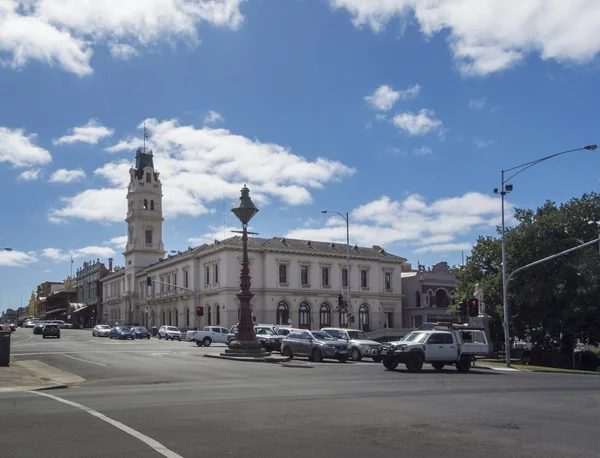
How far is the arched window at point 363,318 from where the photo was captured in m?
85.0

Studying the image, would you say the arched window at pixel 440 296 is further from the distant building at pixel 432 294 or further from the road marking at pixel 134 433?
the road marking at pixel 134 433

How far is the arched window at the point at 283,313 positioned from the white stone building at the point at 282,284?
0.12 metres

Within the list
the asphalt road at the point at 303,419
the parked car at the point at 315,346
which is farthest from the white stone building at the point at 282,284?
the asphalt road at the point at 303,419

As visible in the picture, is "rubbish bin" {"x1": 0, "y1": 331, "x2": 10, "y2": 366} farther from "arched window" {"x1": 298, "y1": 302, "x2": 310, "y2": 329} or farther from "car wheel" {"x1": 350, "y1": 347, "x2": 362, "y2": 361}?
"arched window" {"x1": 298, "y1": 302, "x2": 310, "y2": 329}

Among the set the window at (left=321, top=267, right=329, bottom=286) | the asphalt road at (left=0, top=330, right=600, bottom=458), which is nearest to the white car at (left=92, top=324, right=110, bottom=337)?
the window at (left=321, top=267, right=329, bottom=286)

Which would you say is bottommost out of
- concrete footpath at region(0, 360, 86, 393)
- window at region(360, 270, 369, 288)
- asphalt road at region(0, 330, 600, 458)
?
concrete footpath at region(0, 360, 86, 393)

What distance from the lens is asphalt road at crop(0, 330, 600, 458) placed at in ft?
28.7

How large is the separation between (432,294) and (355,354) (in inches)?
2268

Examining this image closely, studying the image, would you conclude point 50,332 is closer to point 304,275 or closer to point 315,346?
point 304,275

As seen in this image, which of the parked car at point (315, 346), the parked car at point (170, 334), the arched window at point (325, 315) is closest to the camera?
the parked car at point (315, 346)

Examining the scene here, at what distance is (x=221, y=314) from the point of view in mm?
76562

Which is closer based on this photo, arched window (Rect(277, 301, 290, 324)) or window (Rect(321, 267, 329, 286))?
arched window (Rect(277, 301, 290, 324))

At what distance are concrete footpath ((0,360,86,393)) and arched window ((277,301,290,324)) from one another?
52.7 metres

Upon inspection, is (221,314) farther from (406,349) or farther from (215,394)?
(215,394)
